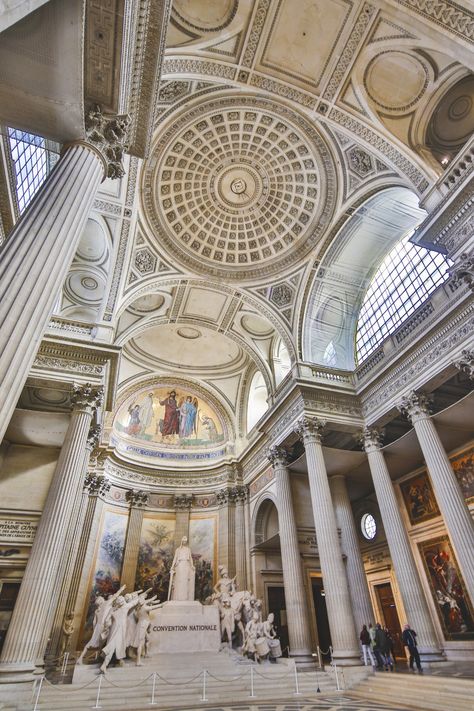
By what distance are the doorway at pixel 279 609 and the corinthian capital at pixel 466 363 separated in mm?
11905

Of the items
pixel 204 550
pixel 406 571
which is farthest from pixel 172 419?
pixel 406 571

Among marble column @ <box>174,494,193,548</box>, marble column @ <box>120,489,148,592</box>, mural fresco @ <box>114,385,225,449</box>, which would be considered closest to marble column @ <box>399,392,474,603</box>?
marble column @ <box>174,494,193,548</box>

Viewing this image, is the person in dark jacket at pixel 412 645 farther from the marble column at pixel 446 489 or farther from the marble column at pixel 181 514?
the marble column at pixel 181 514

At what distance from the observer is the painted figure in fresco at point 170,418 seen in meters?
21.9

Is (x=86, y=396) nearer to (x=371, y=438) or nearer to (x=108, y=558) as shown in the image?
(x=371, y=438)

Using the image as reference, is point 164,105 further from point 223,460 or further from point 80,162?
point 223,460

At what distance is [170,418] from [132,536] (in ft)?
21.0

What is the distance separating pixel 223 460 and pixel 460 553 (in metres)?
12.6

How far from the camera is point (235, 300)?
56.7 feet

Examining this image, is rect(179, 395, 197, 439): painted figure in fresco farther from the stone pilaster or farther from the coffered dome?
the coffered dome

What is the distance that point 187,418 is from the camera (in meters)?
22.5

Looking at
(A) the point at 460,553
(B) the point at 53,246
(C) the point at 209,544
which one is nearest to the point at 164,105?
(B) the point at 53,246

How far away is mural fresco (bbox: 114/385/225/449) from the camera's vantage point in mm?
21391

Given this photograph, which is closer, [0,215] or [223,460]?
[0,215]
